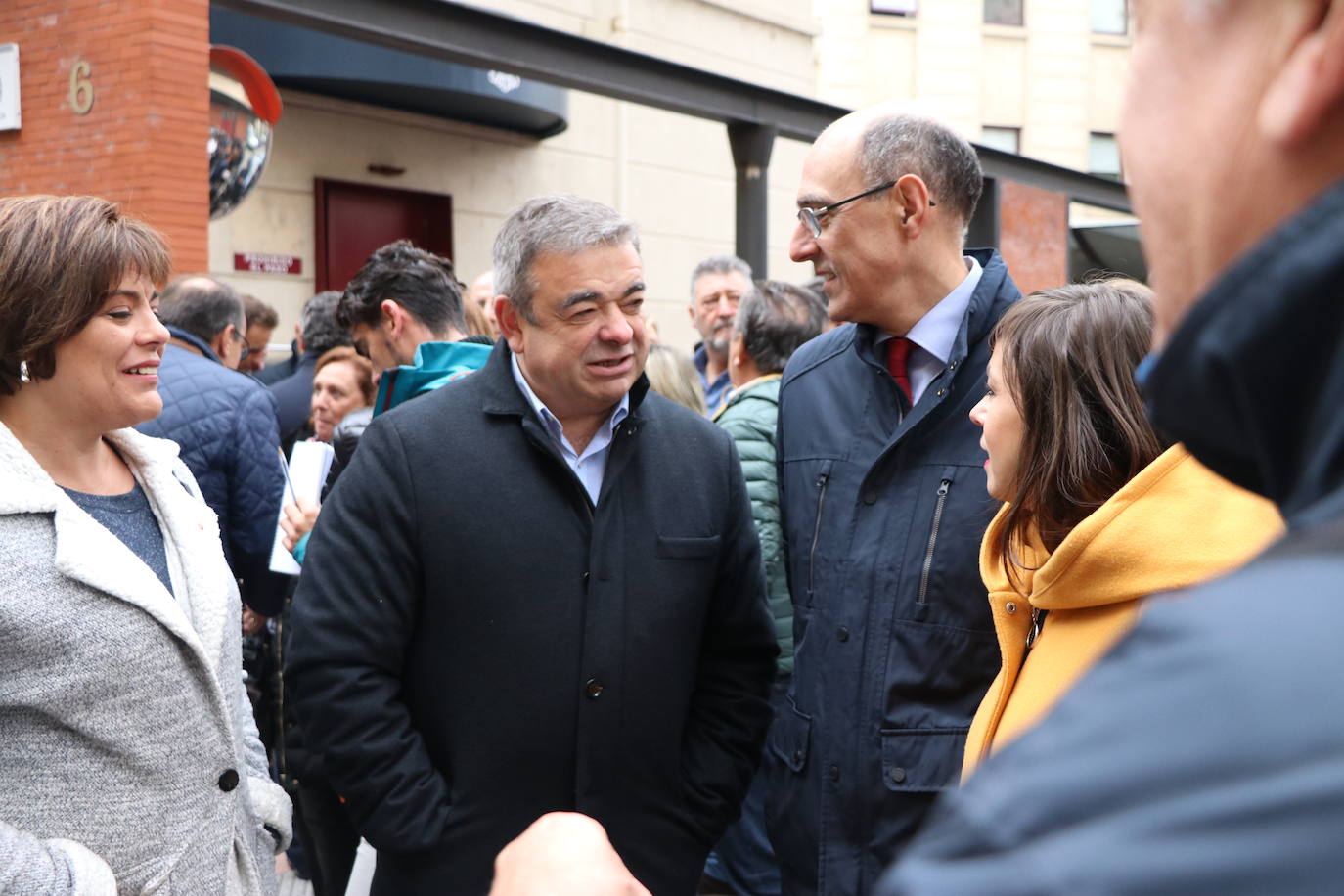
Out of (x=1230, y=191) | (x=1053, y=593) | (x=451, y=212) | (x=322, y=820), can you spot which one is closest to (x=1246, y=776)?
(x=1230, y=191)

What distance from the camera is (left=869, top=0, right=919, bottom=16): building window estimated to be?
23.3 metres

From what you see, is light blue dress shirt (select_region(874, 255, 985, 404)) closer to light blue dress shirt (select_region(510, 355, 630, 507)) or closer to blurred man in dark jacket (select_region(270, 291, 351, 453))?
light blue dress shirt (select_region(510, 355, 630, 507))

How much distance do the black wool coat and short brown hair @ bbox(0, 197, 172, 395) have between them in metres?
0.63

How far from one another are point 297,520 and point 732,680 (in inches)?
59.0

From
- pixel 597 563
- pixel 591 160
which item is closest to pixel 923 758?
pixel 597 563

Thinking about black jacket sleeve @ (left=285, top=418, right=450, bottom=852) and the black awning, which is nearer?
black jacket sleeve @ (left=285, top=418, right=450, bottom=852)

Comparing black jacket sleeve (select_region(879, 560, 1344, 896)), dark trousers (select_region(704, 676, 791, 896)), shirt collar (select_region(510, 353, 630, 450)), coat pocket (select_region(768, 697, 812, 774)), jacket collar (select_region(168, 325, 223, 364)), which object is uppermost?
jacket collar (select_region(168, 325, 223, 364))

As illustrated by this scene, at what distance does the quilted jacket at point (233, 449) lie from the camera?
403cm

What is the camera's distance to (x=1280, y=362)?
26.3 inches

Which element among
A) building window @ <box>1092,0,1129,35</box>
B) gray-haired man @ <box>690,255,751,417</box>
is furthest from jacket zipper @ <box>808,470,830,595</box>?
building window @ <box>1092,0,1129,35</box>

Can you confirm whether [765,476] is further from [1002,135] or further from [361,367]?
[1002,135]

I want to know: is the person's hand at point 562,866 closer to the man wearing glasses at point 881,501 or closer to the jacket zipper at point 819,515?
the man wearing glasses at point 881,501

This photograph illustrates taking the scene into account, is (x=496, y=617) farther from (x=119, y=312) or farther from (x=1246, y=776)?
(x=1246, y=776)

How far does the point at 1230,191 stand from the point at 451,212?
11.0m
